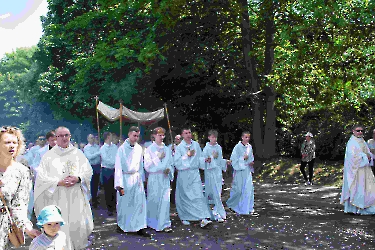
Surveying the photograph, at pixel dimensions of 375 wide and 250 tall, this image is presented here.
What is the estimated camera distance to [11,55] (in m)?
93.1

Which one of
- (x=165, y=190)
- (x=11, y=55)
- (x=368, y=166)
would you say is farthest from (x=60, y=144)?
(x=11, y=55)

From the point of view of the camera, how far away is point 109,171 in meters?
15.4

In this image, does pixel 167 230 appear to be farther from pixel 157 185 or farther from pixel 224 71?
pixel 224 71

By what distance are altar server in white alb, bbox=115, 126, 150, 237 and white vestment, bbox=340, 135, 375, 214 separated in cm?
511

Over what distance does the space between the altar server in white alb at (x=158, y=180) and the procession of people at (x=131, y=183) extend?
2 centimetres

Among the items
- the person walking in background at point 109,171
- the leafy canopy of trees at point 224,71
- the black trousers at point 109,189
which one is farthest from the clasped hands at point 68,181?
the leafy canopy of trees at point 224,71

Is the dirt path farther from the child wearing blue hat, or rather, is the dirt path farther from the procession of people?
the child wearing blue hat

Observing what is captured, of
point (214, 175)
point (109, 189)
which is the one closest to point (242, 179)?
point (214, 175)

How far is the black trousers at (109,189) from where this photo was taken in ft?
48.2

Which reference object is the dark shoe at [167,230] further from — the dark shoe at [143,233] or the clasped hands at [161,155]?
the clasped hands at [161,155]

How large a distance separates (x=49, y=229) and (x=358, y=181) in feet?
32.5

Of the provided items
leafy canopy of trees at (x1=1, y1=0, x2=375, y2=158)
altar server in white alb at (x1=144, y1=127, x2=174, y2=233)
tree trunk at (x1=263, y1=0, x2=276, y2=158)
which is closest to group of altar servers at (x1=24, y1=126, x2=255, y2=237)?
altar server in white alb at (x1=144, y1=127, x2=174, y2=233)

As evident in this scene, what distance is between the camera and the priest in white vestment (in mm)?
13555

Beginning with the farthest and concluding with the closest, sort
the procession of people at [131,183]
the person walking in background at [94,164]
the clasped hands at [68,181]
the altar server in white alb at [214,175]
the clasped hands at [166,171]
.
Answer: the person walking in background at [94,164]
the altar server in white alb at [214,175]
the clasped hands at [166,171]
the clasped hands at [68,181]
the procession of people at [131,183]
